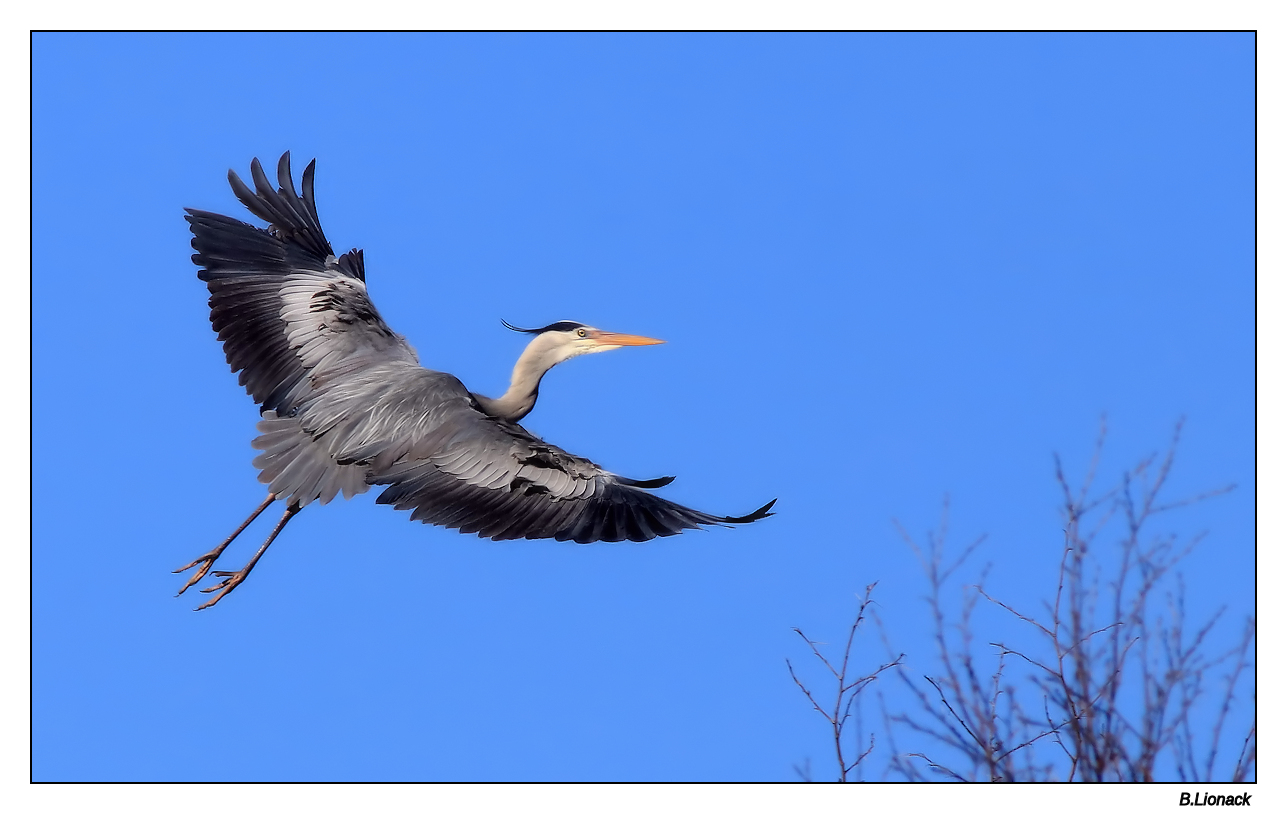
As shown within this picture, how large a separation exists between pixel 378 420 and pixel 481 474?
84 cm

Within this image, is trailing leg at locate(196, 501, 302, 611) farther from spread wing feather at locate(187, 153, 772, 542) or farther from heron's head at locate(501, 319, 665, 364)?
heron's head at locate(501, 319, 665, 364)

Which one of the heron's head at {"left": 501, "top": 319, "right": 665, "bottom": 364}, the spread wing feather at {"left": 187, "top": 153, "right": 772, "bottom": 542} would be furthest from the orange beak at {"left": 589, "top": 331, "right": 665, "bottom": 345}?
the spread wing feather at {"left": 187, "top": 153, "right": 772, "bottom": 542}

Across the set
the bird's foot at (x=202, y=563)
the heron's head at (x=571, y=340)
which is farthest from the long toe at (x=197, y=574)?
the heron's head at (x=571, y=340)

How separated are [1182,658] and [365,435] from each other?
19.1 feet

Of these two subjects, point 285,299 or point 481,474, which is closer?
point 481,474

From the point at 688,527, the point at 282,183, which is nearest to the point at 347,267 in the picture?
the point at 282,183

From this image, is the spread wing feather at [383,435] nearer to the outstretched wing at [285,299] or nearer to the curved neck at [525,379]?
the outstretched wing at [285,299]

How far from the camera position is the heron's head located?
10.9 meters

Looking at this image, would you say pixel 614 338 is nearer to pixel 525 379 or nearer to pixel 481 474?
pixel 525 379

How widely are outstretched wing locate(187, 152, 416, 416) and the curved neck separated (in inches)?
30.3

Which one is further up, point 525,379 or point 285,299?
point 285,299

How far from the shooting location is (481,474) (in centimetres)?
996

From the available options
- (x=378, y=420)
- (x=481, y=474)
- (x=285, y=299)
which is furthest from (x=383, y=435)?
(x=285, y=299)

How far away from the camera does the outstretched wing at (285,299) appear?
10.8 metres
